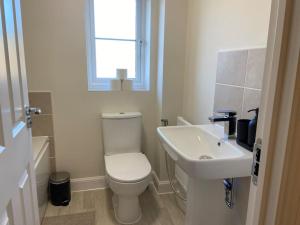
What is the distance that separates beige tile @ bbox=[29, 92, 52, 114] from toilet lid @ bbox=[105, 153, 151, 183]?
0.70 metres

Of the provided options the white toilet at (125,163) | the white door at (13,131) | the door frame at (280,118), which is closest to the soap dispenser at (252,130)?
the door frame at (280,118)

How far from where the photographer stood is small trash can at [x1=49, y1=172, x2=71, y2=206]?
2027 mm

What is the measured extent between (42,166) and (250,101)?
1.60 meters

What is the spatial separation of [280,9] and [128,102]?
185 cm

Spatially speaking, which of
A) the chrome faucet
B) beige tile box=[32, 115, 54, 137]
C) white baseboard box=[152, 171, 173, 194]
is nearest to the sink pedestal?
the chrome faucet

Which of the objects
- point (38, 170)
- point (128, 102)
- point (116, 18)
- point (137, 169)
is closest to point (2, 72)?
point (38, 170)

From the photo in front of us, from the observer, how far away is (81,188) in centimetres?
232

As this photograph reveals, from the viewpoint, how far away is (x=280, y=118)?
19.6 inches

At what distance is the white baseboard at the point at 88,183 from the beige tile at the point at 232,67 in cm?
155

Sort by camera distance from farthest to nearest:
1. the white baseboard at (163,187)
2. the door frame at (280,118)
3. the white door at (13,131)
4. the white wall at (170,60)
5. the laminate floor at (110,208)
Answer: the white baseboard at (163,187) < the white wall at (170,60) < the laminate floor at (110,208) < the white door at (13,131) < the door frame at (280,118)

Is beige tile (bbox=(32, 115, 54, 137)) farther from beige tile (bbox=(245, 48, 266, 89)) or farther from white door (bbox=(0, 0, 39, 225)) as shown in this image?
beige tile (bbox=(245, 48, 266, 89))

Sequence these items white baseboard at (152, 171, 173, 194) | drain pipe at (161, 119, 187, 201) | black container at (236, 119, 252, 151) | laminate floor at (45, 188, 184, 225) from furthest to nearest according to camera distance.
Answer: white baseboard at (152, 171, 173, 194)
drain pipe at (161, 119, 187, 201)
laminate floor at (45, 188, 184, 225)
black container at (236, 119, 252, 151)

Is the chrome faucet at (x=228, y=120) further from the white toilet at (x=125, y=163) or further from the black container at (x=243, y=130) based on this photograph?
the white toilet at (x=125, y=163)

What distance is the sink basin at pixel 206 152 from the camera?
108 cm
